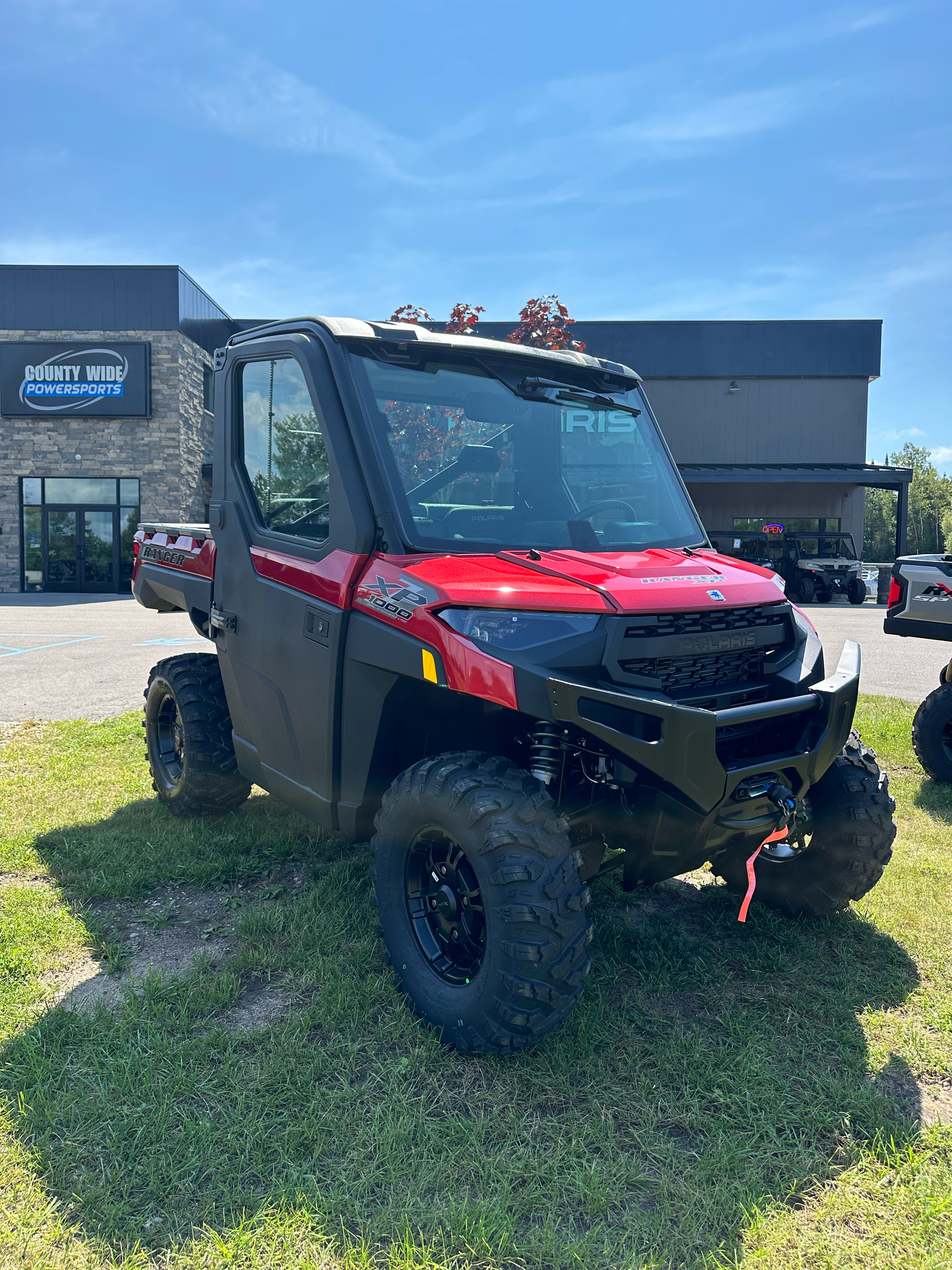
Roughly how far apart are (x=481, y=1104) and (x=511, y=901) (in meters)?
0.63

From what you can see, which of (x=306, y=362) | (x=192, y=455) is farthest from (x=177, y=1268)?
(x=192, y=455)

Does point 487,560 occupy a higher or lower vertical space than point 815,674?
higher

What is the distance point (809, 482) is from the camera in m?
30.5

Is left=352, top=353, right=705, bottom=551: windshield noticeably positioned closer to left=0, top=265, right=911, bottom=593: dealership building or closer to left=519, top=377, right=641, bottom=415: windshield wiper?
left=519, top=377, right=641, bottom=415: windshield wiper

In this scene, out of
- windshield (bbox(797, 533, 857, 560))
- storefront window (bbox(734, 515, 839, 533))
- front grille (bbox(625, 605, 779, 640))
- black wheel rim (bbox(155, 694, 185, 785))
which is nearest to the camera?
front grille (bbox(625, 605, 779, 640))

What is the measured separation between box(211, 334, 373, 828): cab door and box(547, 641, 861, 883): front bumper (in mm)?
1061

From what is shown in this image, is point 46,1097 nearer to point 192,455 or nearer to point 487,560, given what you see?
point 487,560

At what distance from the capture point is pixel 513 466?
3574 mm

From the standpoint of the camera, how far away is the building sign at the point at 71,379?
2616cm

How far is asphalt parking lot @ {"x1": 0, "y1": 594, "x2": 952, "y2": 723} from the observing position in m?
8.38

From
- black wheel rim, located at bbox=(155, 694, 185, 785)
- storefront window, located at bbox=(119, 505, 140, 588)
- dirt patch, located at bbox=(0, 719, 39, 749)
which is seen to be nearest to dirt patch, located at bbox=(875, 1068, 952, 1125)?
black wheel rim, located at bbox=(155, 694, 185, 785)

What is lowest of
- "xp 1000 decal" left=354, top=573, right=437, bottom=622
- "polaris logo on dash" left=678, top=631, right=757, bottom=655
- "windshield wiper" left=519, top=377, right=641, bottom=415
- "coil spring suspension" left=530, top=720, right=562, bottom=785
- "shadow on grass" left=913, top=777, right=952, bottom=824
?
"shadow on grass" left=913, top=777, right=952, bottom=824

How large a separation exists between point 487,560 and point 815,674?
1.24 m

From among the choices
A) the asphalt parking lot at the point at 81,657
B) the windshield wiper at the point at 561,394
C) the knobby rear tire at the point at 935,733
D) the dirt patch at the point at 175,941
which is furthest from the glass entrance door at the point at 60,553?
the windshield wiper at the point at 561,394
